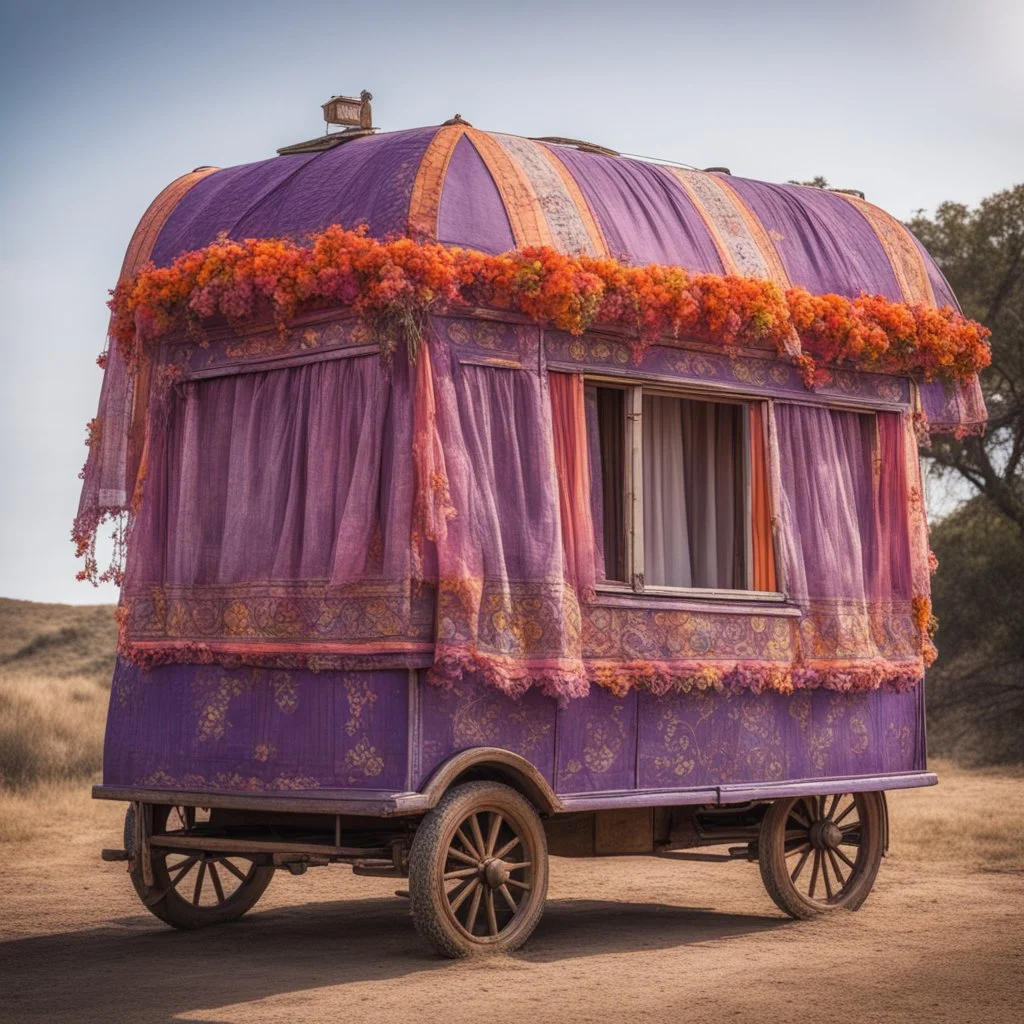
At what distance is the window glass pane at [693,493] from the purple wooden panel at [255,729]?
217 centimetres

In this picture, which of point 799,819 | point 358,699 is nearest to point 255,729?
point 358,699

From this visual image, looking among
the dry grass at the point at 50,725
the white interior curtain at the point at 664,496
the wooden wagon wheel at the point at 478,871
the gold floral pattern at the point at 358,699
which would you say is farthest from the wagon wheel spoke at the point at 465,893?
the dry grass at the point at 50,725

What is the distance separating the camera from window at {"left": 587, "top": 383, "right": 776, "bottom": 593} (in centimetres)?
966

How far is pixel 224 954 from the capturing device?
8.93 metres

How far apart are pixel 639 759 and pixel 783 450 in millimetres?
2072

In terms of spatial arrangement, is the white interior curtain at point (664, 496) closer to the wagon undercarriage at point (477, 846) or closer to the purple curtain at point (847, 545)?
the purple curtain at point (847, 545)

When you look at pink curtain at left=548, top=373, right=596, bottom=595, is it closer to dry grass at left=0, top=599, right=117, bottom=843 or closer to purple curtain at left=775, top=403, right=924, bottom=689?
purple curtain at left=775, top=403, right=924, bottom=689

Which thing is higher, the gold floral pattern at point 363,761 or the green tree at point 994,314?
the green tree at point 994,314

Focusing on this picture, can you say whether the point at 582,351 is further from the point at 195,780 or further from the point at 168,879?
the point at 168,879

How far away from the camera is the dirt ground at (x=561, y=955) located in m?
7.46

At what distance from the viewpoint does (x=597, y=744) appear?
9195 mm

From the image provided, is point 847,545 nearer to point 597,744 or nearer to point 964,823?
point 597,744

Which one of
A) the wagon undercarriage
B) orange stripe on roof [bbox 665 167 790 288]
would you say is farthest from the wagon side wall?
orange stripe on roof [bbox 665 167 790 288]

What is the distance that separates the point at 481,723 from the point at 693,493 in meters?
2.35
